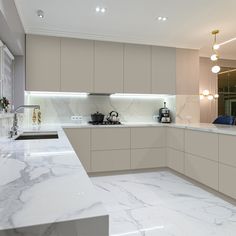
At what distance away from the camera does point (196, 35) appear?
375cm

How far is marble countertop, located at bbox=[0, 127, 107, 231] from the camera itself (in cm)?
48

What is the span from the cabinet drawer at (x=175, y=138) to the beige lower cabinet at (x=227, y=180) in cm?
91

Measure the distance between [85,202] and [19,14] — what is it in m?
3.02

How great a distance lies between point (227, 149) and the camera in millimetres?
2422

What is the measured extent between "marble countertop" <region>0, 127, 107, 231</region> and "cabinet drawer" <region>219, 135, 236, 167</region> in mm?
1937

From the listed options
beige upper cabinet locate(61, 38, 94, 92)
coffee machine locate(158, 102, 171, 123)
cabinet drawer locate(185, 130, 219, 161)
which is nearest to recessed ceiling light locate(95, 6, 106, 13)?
beige upper cabinet locate(61, 38, 94, 92)

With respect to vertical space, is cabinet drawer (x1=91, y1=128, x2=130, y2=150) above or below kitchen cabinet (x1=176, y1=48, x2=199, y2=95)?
below

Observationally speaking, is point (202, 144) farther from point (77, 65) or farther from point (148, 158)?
point (77, 65)

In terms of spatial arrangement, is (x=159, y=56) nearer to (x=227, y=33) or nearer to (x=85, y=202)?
(x=227, y=33)

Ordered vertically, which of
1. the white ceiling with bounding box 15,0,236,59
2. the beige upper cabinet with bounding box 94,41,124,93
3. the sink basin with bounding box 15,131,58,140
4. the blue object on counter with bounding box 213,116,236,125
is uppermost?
the white ceiling with bounding box 15,0,236,59

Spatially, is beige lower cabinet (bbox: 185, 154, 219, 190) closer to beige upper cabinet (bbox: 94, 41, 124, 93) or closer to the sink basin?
beige upper cabinet (bbox: 94, 41, 124, 93)

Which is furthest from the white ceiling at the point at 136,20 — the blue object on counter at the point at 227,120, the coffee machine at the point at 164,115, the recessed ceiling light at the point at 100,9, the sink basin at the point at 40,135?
the sink basin at the point at 40,135

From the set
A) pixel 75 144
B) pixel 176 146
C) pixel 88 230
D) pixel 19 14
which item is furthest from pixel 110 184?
pixel 88 230

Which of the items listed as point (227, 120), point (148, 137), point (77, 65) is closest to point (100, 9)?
point (77, 65)
